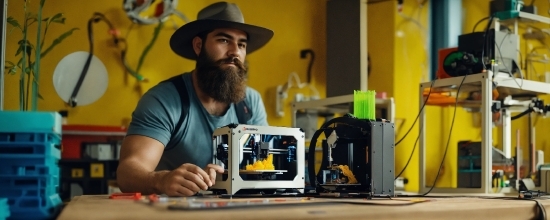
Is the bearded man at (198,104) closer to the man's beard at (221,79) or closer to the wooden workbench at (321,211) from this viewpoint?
the man's beard at (221,79)

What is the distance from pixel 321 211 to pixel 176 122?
131 cm

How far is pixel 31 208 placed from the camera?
127 cm

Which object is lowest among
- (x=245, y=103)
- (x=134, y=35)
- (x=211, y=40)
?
(x=245, y=103)

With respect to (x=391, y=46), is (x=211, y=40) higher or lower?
lower

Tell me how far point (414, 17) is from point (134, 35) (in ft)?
7.22

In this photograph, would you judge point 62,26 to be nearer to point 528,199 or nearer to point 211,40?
point 211,40

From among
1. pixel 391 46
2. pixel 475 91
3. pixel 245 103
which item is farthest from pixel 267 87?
pixel 245 103

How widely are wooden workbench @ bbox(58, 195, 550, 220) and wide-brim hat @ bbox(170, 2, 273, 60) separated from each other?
49.5 inches

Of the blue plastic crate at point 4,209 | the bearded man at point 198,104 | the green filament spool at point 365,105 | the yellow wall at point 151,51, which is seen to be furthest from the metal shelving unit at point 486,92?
the blue plastic crate at point 4,209

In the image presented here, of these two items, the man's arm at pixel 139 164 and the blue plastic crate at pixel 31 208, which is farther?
the man's arm at pixel 139 164

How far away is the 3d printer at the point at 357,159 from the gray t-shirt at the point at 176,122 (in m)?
0.67

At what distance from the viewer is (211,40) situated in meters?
2.56

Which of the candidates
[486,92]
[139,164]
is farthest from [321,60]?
[139,164]

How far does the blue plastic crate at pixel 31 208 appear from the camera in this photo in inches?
49.4
